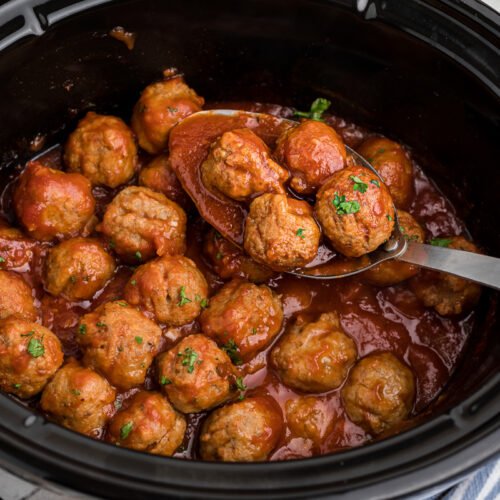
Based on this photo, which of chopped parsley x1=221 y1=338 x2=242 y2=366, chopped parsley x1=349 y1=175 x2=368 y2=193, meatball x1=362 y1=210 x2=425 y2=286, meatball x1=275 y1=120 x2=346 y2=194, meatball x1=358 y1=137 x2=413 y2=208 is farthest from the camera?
meatball x1=358 y1=137 x2=413 y2=208

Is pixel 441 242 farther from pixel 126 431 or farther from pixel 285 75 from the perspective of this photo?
pixel 126 431

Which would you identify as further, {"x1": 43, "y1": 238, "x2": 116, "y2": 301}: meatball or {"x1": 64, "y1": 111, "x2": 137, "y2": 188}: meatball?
{"x1": 64, "y1": 111, "x2": 137, "y2": 188}: meatball

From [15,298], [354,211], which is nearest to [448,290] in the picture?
[354,211]

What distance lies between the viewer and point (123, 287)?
11.4ft

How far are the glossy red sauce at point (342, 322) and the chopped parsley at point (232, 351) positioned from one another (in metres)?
0.10

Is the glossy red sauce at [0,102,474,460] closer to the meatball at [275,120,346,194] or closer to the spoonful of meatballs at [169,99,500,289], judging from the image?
the spoonful of meatballs at [169,99,500,289]

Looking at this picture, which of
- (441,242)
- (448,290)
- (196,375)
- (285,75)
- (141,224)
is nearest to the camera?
(196,375)

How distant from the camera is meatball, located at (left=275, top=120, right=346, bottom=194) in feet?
10.2

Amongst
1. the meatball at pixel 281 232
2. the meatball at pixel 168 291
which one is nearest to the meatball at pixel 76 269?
the meatball at pixel 168 291

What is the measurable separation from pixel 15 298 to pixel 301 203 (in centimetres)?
169

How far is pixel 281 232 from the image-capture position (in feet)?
9.63

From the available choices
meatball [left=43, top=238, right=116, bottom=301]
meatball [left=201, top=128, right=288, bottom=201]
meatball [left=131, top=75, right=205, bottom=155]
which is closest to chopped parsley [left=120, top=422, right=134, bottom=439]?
meatball [left=43, top=238, right=116, bottom=301]

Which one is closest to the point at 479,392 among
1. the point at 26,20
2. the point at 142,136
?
the point at 142,136

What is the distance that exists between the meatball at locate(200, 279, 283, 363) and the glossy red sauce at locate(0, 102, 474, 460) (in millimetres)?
134
